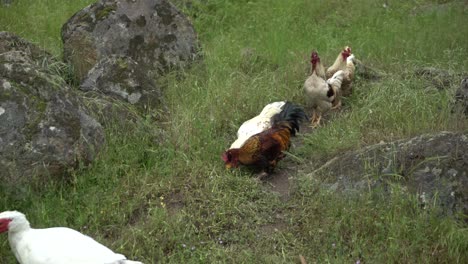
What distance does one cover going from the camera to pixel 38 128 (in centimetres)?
541

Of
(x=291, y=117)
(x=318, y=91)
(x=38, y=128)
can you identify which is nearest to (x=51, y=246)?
(x=38, y=128)

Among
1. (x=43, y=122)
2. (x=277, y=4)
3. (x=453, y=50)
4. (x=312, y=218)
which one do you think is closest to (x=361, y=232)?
(x=312, y=218)

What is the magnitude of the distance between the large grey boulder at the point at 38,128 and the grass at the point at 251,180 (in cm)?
15

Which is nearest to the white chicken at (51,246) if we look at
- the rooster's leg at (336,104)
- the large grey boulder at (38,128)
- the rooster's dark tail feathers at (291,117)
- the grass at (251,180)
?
the grass at (251,180)

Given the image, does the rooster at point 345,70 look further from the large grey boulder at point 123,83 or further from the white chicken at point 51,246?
the white chicken at point 51,246

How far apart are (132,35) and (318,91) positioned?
2.69 meters

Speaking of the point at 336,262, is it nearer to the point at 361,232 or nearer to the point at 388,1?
the point at 361,232

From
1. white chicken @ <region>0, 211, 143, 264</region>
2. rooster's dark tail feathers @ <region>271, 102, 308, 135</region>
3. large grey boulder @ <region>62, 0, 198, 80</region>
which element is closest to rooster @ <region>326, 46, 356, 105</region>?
rooster's dark tail feathers @ <region>271, 102, 308, 135</region>

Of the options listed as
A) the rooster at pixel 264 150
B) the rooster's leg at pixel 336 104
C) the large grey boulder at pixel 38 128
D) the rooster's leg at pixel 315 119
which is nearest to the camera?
the large grey boulder at pixel 38 128

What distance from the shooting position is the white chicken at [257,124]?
621cm

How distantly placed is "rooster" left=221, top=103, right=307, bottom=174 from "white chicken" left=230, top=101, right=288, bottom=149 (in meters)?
0.11

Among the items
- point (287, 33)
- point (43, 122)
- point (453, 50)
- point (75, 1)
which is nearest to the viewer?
point (43, 122)

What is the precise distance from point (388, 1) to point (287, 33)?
277cm

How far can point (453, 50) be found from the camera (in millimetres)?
8555
